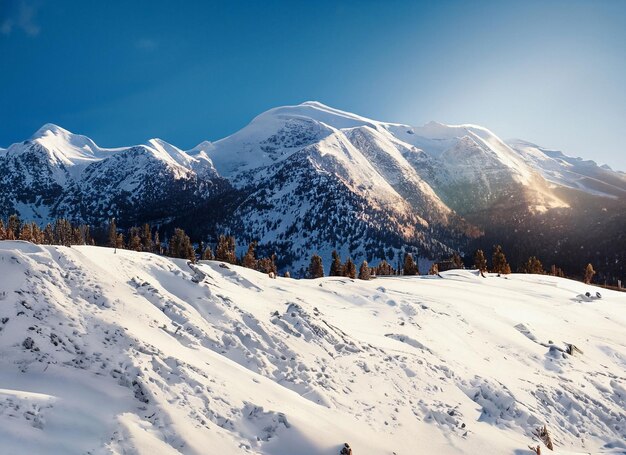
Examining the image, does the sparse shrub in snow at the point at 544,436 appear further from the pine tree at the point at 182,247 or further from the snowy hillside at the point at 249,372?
the pine tree at the point at 182,247

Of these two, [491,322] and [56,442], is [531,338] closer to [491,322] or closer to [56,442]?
[491,322]

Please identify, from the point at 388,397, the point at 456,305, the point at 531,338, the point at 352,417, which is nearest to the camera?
the point at 352,417

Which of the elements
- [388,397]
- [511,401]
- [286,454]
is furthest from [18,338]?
[511,401]

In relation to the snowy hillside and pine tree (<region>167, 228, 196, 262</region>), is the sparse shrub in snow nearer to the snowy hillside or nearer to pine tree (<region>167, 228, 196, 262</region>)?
the snowy hillside

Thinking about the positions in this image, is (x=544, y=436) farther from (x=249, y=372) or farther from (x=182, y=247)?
(x=182, y=247)

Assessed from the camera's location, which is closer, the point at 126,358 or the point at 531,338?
the point at 126,358

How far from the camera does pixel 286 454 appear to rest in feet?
39.9

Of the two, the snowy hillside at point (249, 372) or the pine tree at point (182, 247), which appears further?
the pine tree at point (182, 247)

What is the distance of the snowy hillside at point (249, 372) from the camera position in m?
11.5

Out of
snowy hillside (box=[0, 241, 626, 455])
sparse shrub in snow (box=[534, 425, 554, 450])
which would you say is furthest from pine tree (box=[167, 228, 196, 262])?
sparse shrub in snow (box=[534, 425, 554, 450])

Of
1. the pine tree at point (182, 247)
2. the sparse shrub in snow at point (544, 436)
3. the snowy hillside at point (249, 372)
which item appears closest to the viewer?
the snowy hillside at point (249, 372)

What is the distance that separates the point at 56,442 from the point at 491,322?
95.3ft

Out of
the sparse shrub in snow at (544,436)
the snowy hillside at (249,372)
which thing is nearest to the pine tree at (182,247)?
the snowy hillside at (249,372)

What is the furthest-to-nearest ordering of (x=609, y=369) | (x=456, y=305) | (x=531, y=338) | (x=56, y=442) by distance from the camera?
(x=456, y=305), (x=531, y=338), (x=609, y=369), (x=56, y=442)
